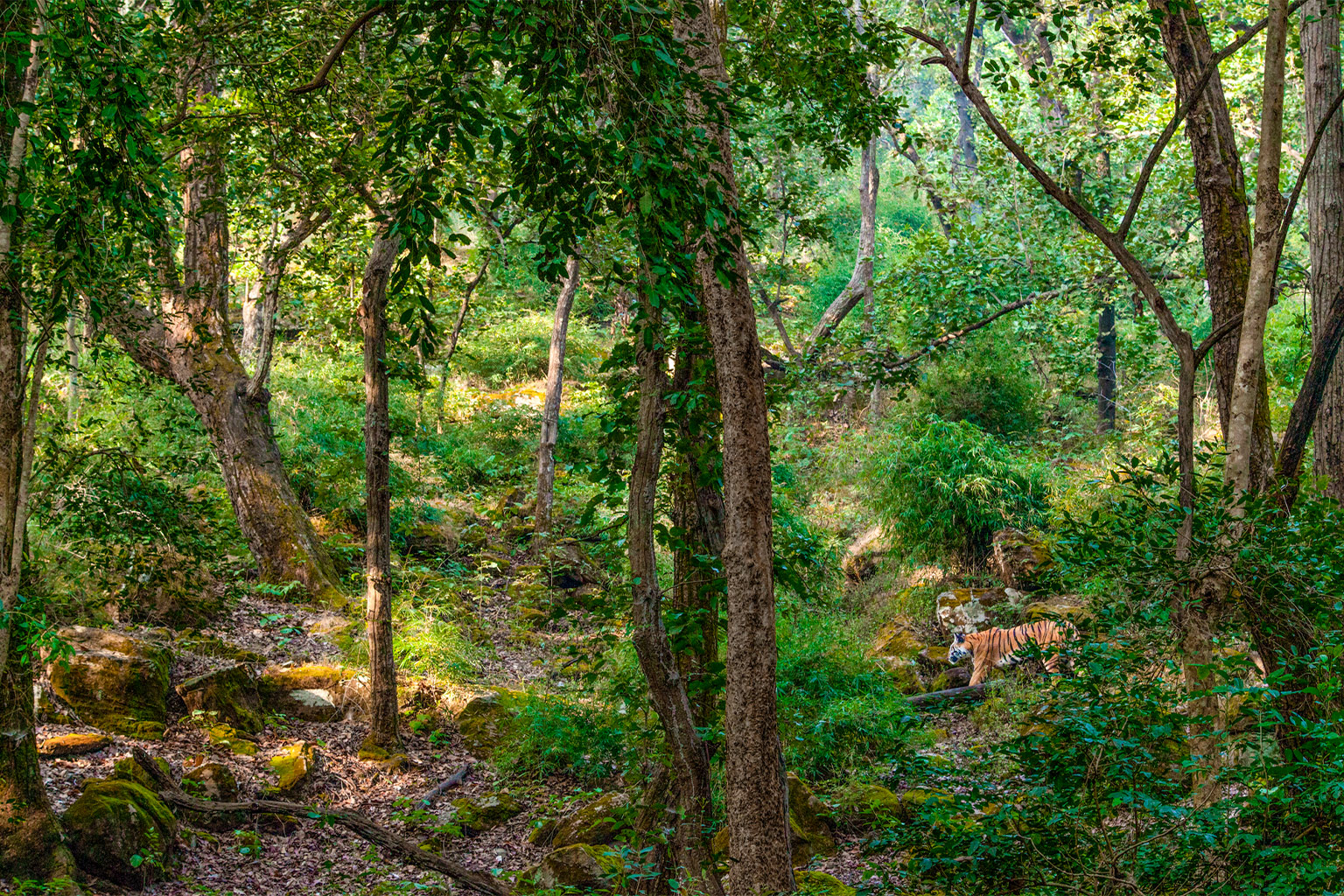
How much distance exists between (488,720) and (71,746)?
11.6 feet

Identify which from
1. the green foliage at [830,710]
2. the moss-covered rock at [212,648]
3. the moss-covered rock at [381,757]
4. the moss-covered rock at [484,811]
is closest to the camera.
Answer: the moss-covered rock at [484,811]

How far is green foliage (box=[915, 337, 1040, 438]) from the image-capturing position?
50.7 ft

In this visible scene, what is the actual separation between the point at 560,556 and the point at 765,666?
400 inches

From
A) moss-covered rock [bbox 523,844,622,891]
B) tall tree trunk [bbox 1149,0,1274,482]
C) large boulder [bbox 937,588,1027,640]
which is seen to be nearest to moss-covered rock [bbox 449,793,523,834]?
moss-covered rock [bbox 523,844,622,891]

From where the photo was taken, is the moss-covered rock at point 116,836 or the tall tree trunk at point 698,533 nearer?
the moss-covered rock at point 116,836

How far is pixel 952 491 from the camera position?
1175 cm

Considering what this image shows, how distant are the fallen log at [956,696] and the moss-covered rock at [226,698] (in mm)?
6053

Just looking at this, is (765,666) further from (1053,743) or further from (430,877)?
(430,877)

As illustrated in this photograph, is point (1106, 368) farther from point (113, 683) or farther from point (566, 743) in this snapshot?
point (113, 683)

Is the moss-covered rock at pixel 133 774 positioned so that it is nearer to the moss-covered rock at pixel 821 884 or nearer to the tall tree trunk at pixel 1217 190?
the moss-covered rock at pixel 821 884

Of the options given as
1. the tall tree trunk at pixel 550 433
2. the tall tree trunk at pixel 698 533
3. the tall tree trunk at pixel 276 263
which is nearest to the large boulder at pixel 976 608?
the tall tree trunk at pixel 550 433

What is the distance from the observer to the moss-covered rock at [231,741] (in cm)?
730

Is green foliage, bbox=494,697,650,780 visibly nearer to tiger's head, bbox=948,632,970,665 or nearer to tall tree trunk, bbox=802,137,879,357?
tiger's head, bbox=948,632,970,665

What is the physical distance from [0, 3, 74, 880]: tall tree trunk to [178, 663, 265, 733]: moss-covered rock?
284 cm
